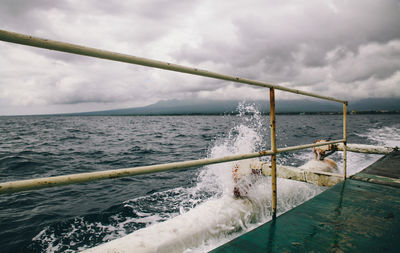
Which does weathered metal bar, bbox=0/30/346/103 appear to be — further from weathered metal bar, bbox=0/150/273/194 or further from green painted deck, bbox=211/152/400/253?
green painted deck, bbox=211/152/400/253

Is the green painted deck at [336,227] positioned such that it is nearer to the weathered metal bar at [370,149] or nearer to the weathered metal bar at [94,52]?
the weathered metal bar at [94,52]

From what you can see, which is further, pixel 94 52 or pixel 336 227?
pixel 336 227

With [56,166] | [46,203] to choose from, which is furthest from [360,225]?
[56,166]

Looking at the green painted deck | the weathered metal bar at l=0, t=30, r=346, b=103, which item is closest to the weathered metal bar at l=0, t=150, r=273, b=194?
the weathered metal bar at l=0, t=30, r=346, b=103

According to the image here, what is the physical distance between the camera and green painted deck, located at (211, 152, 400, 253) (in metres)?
1.45

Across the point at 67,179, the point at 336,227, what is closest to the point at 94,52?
the point at 67,179

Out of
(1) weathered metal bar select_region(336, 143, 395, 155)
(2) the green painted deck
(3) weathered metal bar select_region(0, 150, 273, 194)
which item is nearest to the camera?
(3) weathered metal bar select_region(0, 150, 273, 194)

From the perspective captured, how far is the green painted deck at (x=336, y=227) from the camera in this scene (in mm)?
1452

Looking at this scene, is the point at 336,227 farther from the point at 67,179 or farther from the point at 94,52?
the point at 94,52

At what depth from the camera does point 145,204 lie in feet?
15.8

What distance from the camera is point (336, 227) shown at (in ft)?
5.58

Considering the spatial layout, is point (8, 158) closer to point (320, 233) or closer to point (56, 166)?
point (56, 166)

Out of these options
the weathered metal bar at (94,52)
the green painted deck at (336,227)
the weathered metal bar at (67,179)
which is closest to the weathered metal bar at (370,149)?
the green painted deck at (336,227)

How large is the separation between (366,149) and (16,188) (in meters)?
7.64
